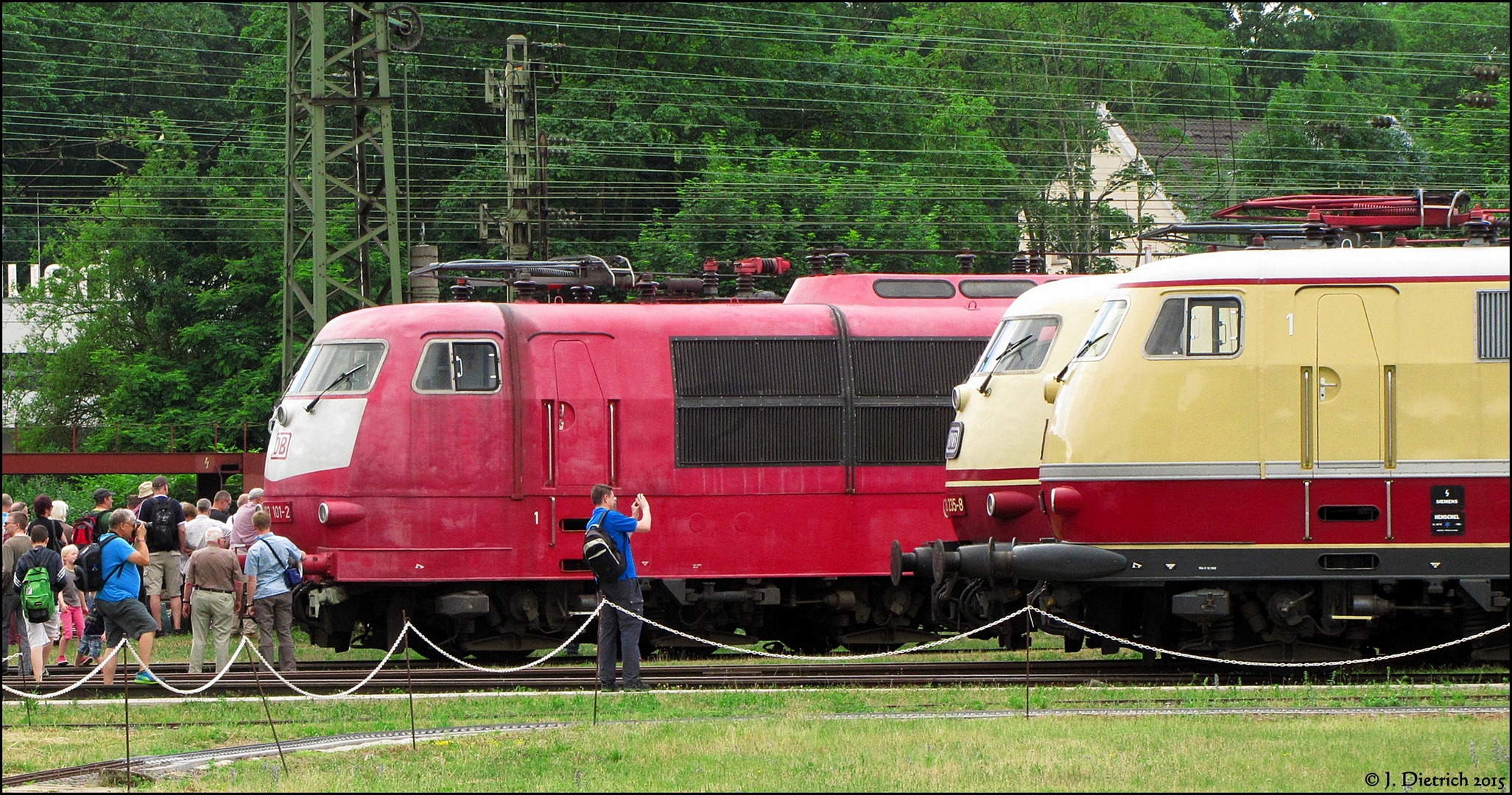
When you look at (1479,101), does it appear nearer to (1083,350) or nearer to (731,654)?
(731,654)

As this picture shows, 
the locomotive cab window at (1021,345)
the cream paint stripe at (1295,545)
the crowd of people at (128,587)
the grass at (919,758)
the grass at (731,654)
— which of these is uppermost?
the locomotive cab window at (1021,345)

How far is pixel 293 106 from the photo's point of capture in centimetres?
2739

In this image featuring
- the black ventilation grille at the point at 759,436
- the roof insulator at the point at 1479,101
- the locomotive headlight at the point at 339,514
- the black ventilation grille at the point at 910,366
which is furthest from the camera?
the roof insulator at the point at 1479,101

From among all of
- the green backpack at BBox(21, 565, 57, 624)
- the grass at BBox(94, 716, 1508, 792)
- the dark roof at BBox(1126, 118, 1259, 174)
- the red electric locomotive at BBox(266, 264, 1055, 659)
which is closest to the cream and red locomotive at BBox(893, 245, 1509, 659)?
the grass at BBox(94, 716, 1508, 792)

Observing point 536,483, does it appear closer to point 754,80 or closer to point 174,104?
point 754,80

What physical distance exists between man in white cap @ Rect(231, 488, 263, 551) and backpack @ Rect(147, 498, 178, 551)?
0.77 meters

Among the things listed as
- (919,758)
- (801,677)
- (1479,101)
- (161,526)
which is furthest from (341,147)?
(1479,101)

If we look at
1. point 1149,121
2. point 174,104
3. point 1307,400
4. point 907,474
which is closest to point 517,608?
point 907,474

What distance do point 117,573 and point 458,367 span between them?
3.67m

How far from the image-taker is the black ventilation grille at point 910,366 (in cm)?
1814

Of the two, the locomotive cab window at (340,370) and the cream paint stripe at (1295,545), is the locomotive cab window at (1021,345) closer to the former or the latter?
the cream paint stripe at (1295,545)

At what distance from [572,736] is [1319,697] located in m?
5.64

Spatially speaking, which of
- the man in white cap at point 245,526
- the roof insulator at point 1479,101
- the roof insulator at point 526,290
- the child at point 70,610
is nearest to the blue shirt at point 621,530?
the roof insulator at point 526,290

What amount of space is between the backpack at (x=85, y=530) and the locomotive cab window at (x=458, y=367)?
4.64 m
